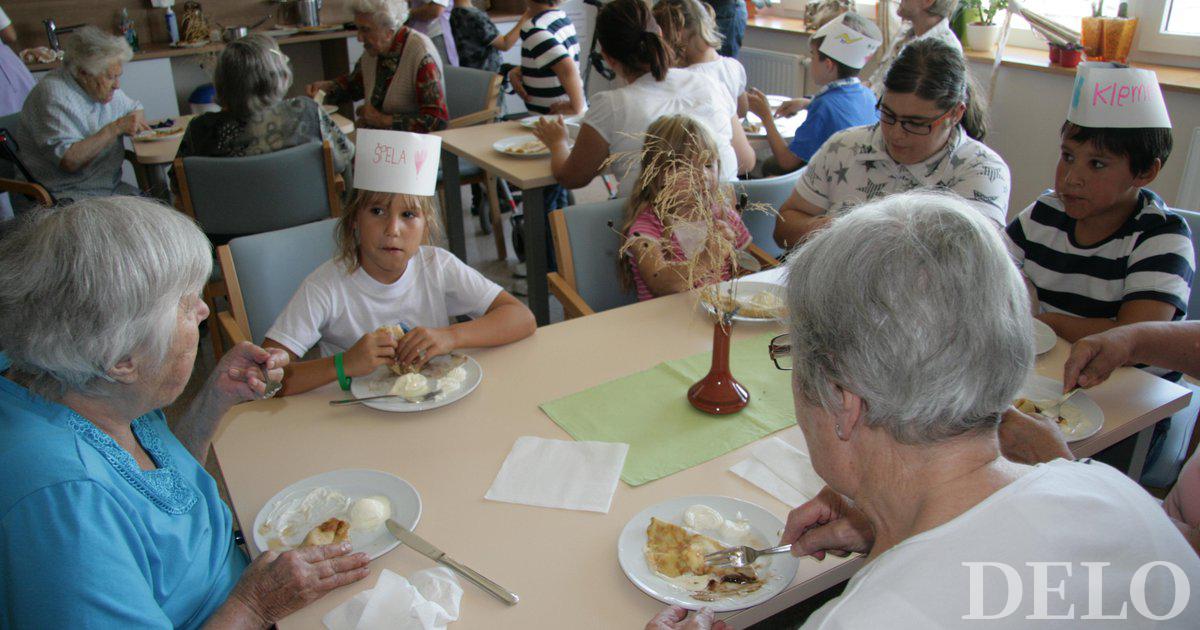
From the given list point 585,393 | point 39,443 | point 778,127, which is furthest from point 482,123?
point 39,443

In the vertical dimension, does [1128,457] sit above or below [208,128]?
below

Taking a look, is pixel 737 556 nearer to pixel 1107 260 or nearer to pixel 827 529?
pixel 827 529

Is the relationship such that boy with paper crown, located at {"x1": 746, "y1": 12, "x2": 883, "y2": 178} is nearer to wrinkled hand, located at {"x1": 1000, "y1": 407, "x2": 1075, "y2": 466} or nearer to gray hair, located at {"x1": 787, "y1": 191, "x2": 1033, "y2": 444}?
wrinkled hand, located at {"x1": 1000, "y1": 407, "x2": 1075, "y2": 466}

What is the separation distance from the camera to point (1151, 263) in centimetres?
188

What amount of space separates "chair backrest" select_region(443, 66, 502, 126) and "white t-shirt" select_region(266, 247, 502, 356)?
8.11 ft

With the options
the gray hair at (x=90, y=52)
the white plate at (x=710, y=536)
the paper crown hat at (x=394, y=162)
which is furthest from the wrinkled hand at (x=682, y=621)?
the gray hair at (x=90, y=52)

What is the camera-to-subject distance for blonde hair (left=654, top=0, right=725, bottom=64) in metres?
3.75

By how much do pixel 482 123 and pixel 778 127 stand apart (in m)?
1.58

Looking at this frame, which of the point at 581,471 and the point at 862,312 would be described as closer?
the point at 862,312

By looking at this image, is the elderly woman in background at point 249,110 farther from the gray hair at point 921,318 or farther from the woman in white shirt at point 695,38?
the gray hair at point 921,318

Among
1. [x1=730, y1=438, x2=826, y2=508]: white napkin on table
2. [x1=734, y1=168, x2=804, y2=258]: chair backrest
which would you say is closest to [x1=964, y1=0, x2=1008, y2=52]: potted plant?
[x1=734, y1=168, x2=804, y2=258]: chair backrest

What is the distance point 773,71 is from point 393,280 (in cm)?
468

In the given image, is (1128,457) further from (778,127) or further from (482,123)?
(482,123)

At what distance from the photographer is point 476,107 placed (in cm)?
460
